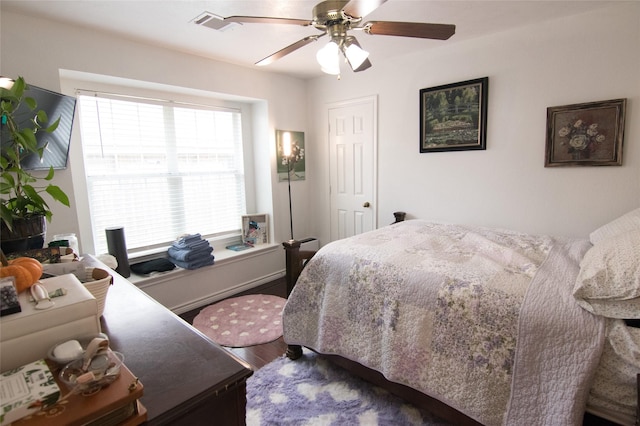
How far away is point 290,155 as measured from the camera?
396 centimetres


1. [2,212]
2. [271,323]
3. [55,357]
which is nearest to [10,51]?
[2,212]

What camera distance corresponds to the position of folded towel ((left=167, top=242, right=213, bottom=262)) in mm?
3125

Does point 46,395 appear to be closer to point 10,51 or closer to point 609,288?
point 609,288

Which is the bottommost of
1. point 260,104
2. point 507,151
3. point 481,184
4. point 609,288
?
point 609,288

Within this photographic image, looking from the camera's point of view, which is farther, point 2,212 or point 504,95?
point 504,95

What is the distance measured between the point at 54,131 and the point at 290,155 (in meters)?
2.30

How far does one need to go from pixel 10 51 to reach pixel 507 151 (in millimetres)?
3680

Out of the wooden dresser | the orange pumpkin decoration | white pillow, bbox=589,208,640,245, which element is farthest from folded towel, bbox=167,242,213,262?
white pillow, bbox=589,208,640,245

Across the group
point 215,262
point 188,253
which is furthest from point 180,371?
point 215,262

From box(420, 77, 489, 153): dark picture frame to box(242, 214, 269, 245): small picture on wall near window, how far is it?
6.52 ft

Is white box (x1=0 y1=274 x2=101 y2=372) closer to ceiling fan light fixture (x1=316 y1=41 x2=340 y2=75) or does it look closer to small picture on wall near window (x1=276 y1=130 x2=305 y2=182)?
ceiling fan light fixture (x1=316 y1=41 x2=340 y2=75)

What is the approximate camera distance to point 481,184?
9.70 ft

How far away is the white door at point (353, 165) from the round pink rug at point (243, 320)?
1257 mm

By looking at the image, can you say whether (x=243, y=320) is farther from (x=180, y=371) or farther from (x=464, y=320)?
(x=180, y=371)
